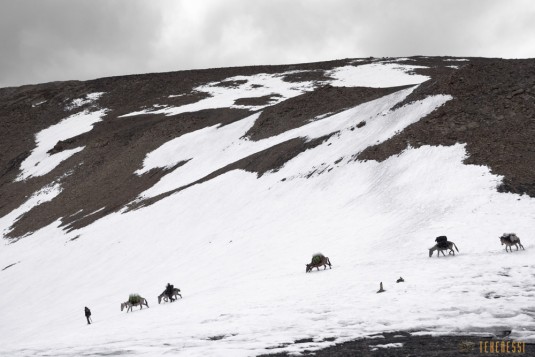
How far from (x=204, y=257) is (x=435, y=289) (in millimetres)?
15929

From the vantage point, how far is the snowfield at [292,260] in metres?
11.2

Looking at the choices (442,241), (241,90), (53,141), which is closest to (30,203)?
(53,141)

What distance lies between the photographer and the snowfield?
11242 mm

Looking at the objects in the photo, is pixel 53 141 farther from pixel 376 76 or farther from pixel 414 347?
pixel 414 347

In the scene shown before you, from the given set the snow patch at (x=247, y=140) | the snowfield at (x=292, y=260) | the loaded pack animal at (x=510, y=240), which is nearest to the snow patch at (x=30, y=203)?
the snowfield at (x=292, y=260)

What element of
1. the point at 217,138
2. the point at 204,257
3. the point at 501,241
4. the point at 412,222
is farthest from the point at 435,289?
the point at 217,138

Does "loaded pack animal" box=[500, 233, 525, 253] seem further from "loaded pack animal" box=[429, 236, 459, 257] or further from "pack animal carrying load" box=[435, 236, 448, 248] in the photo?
"pack animal carrying load" box=[435, 236, 448, 248]

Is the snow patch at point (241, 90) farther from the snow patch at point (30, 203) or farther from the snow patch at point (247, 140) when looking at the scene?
the snow patch at point (30, 203)

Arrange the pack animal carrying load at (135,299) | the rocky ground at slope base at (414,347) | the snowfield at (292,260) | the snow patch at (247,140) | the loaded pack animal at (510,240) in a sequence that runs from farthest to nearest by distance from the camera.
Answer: the snow patch at (247,140) < the pack animal carrying load at (135,299) < the loaded pack animal at (510,240) < the snowfield at (292,260) < the rocky ground at slope base at (414,347)

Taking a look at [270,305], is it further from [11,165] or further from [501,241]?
[11,165]

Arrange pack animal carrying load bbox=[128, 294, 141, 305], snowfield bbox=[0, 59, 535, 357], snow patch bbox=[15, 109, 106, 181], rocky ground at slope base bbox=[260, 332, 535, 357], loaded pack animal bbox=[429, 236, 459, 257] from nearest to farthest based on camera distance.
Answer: rocky ground at slope base bbox=[260, 332, 535, 357]
snowfield bbox=[0, 59, 535, 357]
loaded pack animal bbox=[429, 236, 459, 257]
pack animal carrying load bbox=[128, 294, 141, 305]
snow patch bbox=[15, 109, 106, 181]

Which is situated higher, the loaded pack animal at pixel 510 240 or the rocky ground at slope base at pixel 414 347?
the loaded pack animal at pixel 510 240

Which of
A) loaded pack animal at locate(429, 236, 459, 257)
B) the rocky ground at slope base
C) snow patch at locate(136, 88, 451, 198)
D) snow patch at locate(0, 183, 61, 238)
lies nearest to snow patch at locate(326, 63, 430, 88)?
snow patch at locate(136, 88, 451, 198)

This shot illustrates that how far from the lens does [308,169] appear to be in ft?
106
